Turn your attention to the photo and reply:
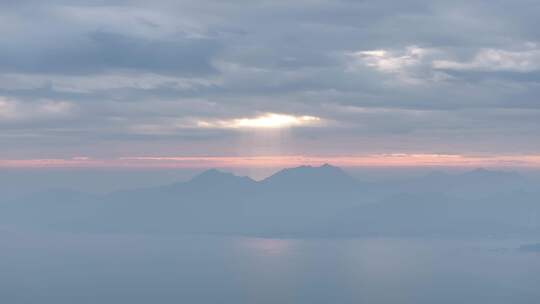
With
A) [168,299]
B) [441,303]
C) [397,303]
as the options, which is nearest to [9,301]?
[168,299]

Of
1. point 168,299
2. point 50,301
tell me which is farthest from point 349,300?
point 50,301

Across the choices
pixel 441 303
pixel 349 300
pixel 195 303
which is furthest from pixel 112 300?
pixel 441 303

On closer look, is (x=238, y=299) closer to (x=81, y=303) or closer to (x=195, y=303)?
(x=195, y=303)

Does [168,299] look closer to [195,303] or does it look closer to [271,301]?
[195,303]

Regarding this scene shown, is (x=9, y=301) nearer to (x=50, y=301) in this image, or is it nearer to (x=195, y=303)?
(x=50, y=301)

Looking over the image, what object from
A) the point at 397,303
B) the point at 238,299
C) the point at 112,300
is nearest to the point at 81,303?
the point at 112,300

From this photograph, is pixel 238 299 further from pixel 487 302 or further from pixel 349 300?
pixel 487 302
